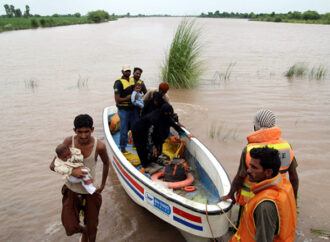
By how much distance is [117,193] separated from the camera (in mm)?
4430

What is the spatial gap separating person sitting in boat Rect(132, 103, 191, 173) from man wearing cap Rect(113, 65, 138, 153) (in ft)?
2.66

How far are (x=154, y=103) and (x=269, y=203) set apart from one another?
99.3 inches

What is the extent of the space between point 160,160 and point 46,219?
6.04ft

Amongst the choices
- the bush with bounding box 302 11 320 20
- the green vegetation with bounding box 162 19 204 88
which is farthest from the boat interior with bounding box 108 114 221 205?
the bush with bounding box 302 11 320 20

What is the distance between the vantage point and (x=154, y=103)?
3.95 m

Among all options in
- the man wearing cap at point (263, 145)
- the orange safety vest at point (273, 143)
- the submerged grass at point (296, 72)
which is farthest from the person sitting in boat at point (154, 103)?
the submerged grass at point (296, 72)

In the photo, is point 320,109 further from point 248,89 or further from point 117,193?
point 117,193

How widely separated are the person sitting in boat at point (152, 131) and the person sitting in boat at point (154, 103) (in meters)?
0.12

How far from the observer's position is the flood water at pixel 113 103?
3752 mm

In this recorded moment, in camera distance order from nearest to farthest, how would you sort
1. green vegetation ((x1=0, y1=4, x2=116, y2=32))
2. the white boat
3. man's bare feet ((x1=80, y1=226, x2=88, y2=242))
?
the white boat, man's bare feet ((x1=80, y1=226, x2=88, y2=242)), green vegetation ((x1=0, y1=4, x2=116, y2=32))

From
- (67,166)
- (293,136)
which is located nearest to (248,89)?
(293,136)

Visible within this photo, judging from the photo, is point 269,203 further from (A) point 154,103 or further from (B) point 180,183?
(A) point 154,103

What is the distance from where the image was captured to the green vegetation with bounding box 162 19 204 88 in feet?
30.7

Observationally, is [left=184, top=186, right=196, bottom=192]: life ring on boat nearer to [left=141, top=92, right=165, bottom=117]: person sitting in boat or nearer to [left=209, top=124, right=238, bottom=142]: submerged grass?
[left=141, top=92, right=165, bottom=117]: person sitting in boat
